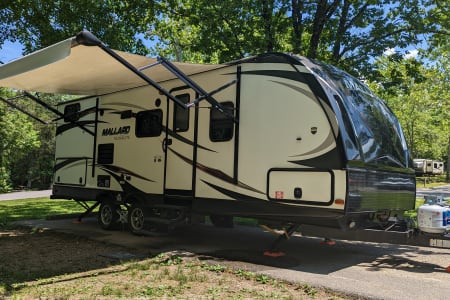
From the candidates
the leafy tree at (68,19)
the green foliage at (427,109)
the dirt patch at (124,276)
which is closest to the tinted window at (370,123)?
the dirt patch at (124,276)

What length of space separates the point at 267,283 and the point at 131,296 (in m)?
1.69

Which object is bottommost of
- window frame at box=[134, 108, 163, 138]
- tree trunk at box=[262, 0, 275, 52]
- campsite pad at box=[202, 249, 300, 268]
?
campsite pad at box=[202, 249, 300, 268]

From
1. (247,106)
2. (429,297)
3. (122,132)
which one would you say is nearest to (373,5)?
(247,106)

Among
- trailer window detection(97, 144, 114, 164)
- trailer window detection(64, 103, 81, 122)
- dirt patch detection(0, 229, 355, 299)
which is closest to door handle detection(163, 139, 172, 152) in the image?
trailer window detection(97, 144, 114, 164)

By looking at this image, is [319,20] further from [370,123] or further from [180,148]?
[180,148]

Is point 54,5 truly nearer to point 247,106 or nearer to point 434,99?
point 247,106

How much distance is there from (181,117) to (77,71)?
6.69 ft

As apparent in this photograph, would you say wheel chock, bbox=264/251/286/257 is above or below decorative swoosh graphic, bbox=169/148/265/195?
below

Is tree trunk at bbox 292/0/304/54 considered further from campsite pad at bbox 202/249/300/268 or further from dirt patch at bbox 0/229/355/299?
dirt patch at bbox 0/229/355/299

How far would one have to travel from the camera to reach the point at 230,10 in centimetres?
1126

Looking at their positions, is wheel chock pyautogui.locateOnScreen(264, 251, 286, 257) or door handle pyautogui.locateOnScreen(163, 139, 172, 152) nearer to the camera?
wheel chock pyautogui.locateOnScreen(264, 251, 286, 257)

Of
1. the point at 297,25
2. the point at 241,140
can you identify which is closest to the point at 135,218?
the point at 241,140

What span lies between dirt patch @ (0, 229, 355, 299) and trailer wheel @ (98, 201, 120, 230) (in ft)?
6.26

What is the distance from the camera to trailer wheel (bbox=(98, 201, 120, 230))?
10023 millimetres
